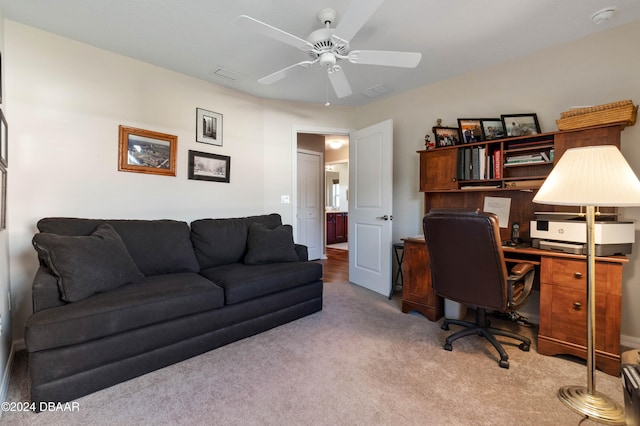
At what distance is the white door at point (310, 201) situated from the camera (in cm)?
530

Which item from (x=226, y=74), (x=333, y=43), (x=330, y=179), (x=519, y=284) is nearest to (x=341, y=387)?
(x=519, y=284)

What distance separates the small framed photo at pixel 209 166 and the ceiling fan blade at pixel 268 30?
175 cm

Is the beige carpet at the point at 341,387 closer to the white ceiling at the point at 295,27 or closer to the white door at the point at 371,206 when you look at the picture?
the white door at the point at 371,206

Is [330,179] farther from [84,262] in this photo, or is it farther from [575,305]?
[84,262]

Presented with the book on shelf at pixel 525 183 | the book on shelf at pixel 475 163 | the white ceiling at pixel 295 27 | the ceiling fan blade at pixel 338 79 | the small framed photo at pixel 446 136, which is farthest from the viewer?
the small framed photo at pixel 446 136

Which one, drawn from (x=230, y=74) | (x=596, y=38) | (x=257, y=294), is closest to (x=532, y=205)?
(x=596, y=38)

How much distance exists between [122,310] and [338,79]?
2191mm

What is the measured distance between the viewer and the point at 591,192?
1.38 metres

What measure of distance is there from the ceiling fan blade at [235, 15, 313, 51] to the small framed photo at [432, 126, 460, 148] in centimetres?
170

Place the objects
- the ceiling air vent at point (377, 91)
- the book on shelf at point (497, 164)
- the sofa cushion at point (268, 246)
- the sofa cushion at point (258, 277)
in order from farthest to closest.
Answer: the ceiling air vent at point (377, 91), the sofa cushion at point (268, 246), the book on shelf at point (497, 164), the sofa cushion at point (258, 277)

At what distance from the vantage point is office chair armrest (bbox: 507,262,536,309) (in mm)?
1853

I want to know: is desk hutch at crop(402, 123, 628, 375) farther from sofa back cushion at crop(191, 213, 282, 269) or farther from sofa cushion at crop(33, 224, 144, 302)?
sofa cushion at crop(33, 224, 144, 302)

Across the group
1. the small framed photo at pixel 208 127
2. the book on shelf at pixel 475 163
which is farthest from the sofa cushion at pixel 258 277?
the book on shelf at pixel 475 163

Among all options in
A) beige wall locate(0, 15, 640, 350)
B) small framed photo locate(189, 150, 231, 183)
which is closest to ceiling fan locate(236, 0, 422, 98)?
beige wall locate(0, 15, 640, 350)
